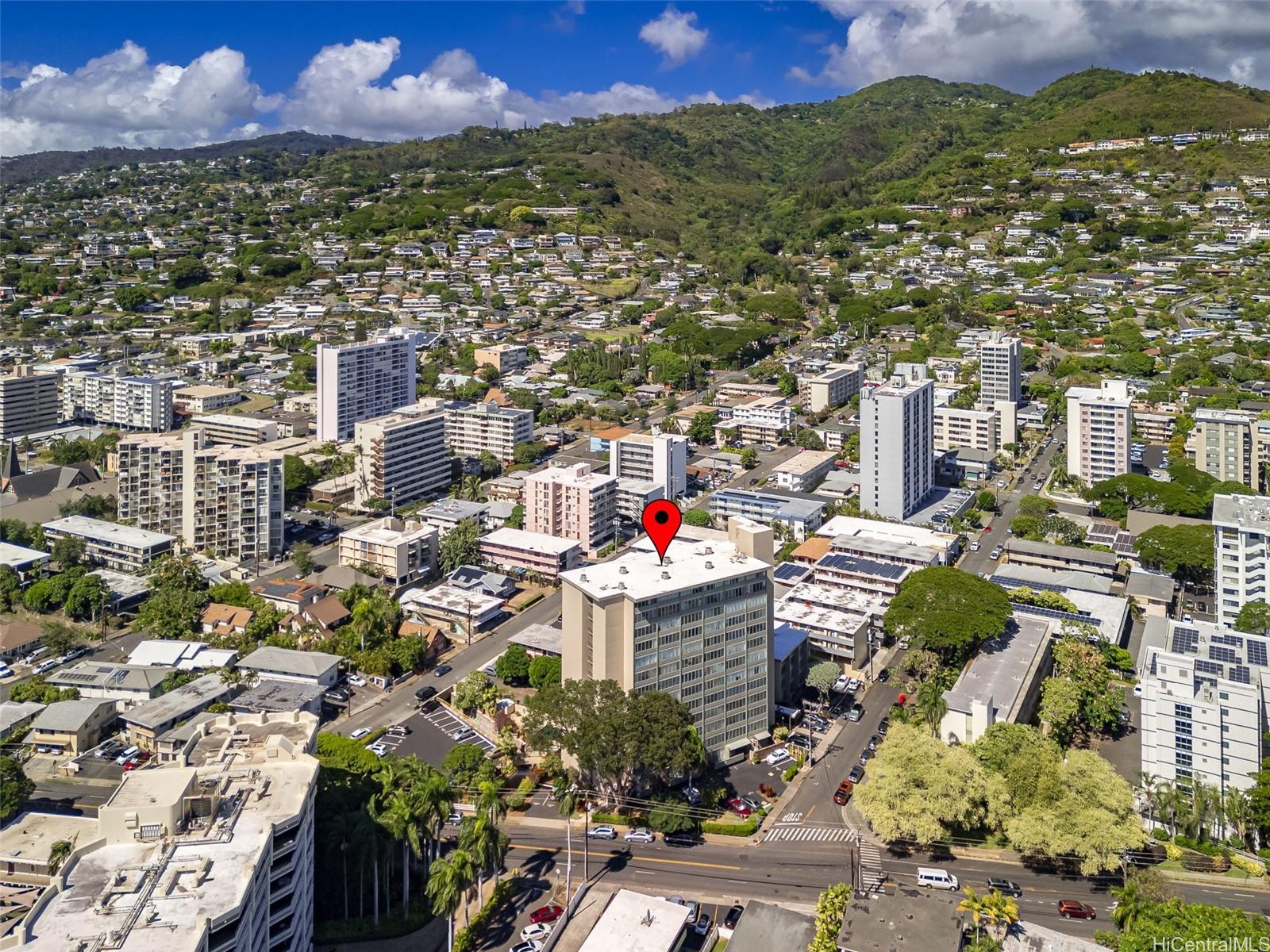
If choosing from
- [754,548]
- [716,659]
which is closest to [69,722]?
[716,659]

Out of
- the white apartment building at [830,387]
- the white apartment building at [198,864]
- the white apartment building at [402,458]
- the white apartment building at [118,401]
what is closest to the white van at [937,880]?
the white apartment building at [198,864]

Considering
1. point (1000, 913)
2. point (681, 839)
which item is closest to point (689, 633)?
point (681, 839)

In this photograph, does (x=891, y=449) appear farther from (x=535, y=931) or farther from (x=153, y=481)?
(x=153, y=481)

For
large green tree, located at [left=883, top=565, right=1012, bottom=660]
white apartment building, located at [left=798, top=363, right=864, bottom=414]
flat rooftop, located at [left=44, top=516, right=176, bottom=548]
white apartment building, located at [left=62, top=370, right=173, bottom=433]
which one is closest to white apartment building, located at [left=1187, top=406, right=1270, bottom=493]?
large green tree, located at [left=883, top=565, right=1012, bottom=660]

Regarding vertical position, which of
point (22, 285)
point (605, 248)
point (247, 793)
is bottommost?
point (247, 793)

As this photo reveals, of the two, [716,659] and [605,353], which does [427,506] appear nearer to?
[716,659]

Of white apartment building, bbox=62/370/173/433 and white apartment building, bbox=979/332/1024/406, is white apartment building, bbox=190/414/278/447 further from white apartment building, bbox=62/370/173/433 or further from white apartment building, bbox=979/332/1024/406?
white apartment building, bbox=979/332/1024/406

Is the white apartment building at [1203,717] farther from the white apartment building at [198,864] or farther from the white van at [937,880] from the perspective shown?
the white apartment building at [198,864]
